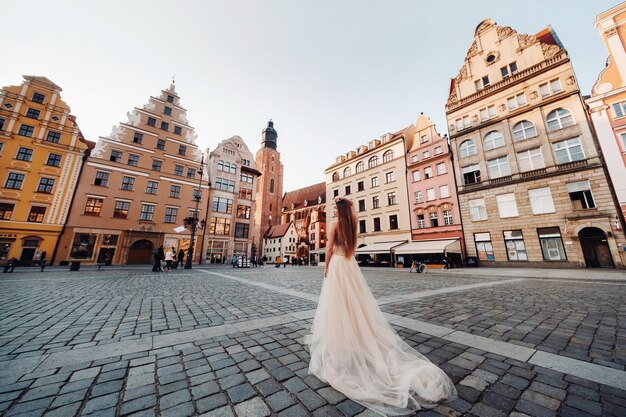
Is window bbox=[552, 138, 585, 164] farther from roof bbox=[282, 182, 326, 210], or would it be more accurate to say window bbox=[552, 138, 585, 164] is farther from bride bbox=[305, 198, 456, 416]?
roof bbox=[282, 182, 326, 210]

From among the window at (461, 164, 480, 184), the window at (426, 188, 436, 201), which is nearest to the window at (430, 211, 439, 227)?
the window at (426, 188, 436, 201)

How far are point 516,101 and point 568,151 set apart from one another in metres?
6.38

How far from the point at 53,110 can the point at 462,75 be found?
43.3m

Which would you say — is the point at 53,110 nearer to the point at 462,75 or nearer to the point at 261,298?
the point at 261,298

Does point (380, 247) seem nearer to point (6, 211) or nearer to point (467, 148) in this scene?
point (467, 148)

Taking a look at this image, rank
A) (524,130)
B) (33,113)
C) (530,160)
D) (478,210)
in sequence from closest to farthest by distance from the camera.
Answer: (530,160) < (524,130) < (478,210) < (33,113)

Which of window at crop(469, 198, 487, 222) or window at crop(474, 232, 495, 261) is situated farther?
window at crop(469, 198, 487, 222)

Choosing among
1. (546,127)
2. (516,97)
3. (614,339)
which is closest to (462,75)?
(516,97)

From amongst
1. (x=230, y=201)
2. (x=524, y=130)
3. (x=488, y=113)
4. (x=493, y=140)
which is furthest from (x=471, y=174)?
(x=230, y=201)

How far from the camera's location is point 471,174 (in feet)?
76.3

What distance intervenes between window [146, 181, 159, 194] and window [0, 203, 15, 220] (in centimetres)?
1001

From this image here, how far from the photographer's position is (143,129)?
27.2m

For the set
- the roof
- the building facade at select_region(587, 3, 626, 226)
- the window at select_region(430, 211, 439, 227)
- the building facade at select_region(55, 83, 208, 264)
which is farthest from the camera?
the roof

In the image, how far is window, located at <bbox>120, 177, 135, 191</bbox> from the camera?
25078 mm
